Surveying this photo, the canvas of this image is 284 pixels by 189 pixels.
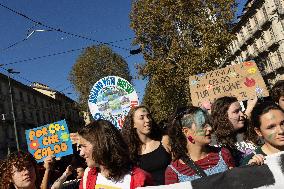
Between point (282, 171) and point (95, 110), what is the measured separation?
4.26 metres

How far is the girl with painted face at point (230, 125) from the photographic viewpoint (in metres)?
3.36

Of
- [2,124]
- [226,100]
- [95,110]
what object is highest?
[2,124]

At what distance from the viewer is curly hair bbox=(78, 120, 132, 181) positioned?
2.80 m

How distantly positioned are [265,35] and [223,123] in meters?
41.5

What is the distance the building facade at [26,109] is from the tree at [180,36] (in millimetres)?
12789

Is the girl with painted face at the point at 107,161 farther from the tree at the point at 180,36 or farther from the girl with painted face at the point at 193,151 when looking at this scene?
the tree at the point at 180,36

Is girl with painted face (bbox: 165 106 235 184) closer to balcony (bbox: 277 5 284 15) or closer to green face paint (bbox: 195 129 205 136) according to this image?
green face paint (bbox: 195 129 205 136)

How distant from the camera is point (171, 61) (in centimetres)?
2480

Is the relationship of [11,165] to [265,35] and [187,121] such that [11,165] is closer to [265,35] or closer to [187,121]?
[187,121]

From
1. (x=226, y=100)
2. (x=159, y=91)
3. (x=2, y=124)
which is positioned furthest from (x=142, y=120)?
(x=2, y=124)

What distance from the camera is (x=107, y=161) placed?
2812mm

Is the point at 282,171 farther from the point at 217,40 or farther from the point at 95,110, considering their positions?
the point at 217,40

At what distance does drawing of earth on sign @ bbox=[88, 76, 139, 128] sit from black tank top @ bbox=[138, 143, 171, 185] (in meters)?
2.08

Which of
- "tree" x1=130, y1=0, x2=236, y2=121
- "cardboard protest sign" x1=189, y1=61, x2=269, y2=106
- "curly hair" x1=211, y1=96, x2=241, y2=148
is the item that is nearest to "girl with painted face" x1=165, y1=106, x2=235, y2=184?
"curly hair" x1=211, y1=96, x2=241, y2=148
